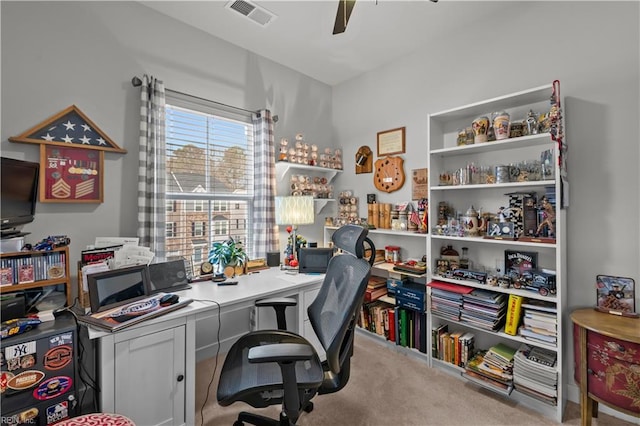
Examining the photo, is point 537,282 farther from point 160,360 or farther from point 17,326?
point 17,326

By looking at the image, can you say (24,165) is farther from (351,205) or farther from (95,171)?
(351,205)

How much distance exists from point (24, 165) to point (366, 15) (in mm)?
2451

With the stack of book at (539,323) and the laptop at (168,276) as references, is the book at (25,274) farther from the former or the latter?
the stack of book at (539,323)

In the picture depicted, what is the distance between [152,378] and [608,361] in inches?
93.9

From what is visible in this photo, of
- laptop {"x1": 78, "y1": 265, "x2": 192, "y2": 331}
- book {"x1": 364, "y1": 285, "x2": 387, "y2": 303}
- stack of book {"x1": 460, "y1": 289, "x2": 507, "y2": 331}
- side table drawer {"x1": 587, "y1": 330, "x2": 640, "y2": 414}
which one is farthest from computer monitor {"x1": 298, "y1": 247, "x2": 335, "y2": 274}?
side table drawer {"x1": 587, "y1": 330, "x2": 640, "y2": 414}

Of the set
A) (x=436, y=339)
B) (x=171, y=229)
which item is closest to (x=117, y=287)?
(x=171, y=229)

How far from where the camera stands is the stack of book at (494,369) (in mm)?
1883

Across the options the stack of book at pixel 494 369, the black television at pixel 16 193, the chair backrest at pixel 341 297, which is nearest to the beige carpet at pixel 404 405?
the stack of book at pixel 494 369

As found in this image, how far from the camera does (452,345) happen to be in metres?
2.22

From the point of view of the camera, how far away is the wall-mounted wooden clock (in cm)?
283

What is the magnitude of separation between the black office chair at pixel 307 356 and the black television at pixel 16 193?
132cm

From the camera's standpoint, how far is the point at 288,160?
289 centimetres

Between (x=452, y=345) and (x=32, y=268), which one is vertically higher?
(x=32, y=268)

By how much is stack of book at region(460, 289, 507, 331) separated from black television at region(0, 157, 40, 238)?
2799 mm
